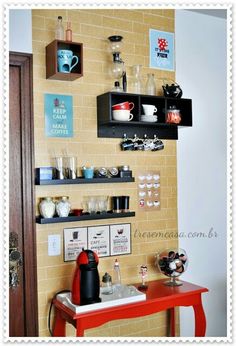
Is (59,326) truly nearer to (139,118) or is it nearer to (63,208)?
(63,208)

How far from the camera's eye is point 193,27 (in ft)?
11.4

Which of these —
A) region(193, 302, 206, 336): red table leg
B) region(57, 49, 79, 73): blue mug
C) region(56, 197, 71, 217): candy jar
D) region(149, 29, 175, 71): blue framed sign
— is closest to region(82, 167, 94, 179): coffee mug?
region(56, 197, 71, 217): candy jar

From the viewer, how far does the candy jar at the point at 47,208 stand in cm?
277

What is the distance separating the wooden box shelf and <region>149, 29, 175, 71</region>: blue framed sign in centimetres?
69

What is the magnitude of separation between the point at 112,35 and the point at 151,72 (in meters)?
0.39

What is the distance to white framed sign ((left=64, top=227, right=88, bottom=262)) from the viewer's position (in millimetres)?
2928

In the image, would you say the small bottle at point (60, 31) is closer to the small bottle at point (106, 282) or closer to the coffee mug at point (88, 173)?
the coffee mug at point (88, 173)

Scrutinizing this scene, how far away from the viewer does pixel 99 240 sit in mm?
3051

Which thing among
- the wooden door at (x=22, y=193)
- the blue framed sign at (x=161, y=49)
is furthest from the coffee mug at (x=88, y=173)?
the blue framed sign at (x=161, y=49)

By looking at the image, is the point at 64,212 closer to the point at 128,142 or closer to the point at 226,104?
the point at 128,142

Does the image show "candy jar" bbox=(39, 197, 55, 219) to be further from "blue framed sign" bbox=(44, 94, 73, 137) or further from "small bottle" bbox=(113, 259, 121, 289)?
Answer: "small bottle" bbox=(113, 259, 121, 289)

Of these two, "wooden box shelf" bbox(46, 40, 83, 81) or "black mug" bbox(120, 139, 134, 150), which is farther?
"black mug" bbox(120, 139, 134, 150)

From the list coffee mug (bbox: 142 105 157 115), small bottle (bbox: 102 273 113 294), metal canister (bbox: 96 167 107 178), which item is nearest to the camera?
small bottle (bbox: 102 273 113 294)

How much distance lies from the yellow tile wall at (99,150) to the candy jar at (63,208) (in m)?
0.10
